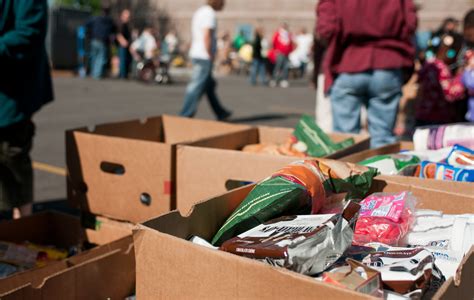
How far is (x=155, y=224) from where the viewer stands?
1.51 meters

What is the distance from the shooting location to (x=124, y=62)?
16.6 m

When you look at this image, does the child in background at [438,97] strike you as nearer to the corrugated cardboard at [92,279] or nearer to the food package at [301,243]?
the corrugated cardboard at [92,279]

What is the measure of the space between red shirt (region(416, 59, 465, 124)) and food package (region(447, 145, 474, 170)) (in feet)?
10.9

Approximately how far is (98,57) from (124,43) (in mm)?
817

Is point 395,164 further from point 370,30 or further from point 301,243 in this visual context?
point 370,30

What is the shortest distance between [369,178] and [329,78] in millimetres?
1889

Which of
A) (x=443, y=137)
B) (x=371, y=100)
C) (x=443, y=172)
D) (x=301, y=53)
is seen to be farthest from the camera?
(x=301, y=53)

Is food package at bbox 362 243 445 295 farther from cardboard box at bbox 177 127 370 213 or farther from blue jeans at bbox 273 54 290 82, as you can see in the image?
blue jeans at bbox 273 54 290 82

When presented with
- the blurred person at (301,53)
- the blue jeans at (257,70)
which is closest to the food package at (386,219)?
the blue jeans at (257,70)

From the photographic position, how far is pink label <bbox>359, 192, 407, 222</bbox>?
1.75 m

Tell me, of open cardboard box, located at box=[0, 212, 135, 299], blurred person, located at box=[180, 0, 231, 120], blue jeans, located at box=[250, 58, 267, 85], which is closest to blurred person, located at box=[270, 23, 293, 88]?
blue jeans, located at box=[250, 58, 267, 85]

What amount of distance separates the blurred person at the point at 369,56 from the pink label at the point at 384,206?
191 centimetres

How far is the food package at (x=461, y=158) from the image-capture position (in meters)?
2.25

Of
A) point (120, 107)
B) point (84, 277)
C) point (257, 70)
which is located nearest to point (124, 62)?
point (257, 70)
